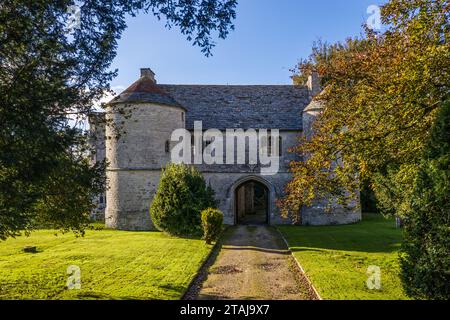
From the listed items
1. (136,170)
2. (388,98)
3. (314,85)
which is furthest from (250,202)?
(388,98)

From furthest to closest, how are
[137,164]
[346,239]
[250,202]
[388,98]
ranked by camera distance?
[250,202] < [137,164] < [346,239] < [388,98]

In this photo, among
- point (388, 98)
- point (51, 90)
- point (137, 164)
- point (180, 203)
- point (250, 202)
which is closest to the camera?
point (51, 90)

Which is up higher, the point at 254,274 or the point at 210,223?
the point at 210,223

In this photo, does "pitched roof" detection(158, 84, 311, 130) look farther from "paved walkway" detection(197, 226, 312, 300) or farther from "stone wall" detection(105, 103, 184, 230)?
"paved walkway" detection(197, 226, 312, 300)

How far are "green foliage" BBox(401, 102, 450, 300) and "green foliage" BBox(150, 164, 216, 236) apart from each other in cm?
1235

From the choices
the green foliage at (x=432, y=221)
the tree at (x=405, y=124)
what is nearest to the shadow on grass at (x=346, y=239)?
the tree at (x=405, y=124)

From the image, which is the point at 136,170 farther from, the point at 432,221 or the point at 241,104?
the point at 432,221

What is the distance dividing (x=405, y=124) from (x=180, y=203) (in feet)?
41.0

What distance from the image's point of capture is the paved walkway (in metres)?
9.61

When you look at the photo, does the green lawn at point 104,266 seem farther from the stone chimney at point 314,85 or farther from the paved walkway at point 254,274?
the stone chimney at point 314,85

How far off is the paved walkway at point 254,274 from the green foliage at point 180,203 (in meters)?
2.24

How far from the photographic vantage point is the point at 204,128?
26188mm

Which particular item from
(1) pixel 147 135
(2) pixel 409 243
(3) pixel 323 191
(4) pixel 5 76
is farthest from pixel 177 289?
(1) pixel 147 135

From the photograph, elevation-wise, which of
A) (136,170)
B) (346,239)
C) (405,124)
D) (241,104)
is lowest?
(346,239)
